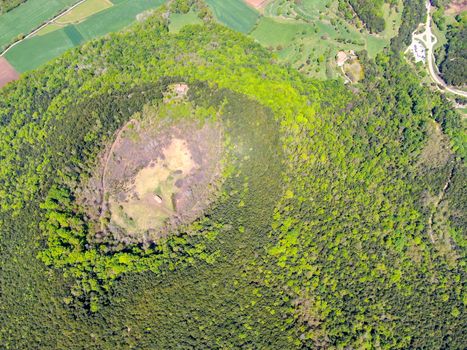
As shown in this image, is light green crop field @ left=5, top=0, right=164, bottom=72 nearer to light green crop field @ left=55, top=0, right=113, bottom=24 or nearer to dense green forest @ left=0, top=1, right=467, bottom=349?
light green crop field @ left=55, top=0, right=113, bottom=24

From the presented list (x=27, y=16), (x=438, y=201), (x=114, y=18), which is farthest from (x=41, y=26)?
(x=438, y=201)

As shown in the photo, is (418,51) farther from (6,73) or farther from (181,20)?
(6,73)

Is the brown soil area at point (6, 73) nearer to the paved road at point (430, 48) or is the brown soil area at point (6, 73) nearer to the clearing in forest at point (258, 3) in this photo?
the clearing in forest at point (258, 3)

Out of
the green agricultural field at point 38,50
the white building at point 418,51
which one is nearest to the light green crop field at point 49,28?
the green agricultural field at point 38,50

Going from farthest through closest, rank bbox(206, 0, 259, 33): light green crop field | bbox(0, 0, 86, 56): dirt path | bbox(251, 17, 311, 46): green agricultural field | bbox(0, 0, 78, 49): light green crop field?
bbox(206, 0, 259, 33): light green crop field
bbox(251, 17, 311, 46): green agricultural field
bbox(0, 0, 78, 49): light green crop field
bbox(0, 0, 86, 56): dirt path

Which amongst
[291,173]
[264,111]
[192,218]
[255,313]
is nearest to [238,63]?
[264,111]

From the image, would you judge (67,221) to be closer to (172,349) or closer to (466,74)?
(172,349)

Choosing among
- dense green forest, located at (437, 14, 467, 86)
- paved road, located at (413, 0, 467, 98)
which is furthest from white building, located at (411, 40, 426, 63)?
dense green forest, located at (437, 14, 467, 86)

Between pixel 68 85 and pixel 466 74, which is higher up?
pixel 68 85
